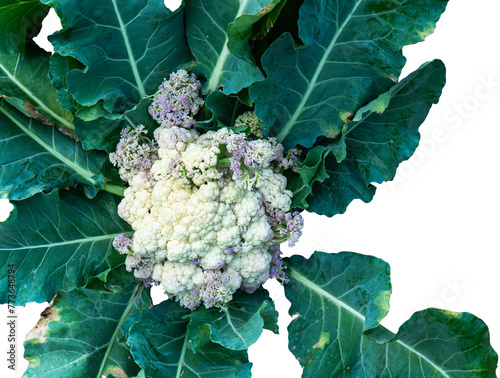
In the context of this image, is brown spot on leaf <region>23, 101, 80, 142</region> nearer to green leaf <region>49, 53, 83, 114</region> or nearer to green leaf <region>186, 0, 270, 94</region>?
green leaf <region>49, 53, 83, 114</region>

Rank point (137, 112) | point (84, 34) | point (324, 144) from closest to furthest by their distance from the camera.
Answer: point (84, 34) < point (137, 112) < point (324, 144)

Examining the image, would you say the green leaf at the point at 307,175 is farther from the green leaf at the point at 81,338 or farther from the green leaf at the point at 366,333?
the green leaf at the point at 81,338

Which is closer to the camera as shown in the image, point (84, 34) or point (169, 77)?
point (84, 34)

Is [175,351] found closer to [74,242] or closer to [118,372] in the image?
[118,372]

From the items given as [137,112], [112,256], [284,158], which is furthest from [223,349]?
[137,112]

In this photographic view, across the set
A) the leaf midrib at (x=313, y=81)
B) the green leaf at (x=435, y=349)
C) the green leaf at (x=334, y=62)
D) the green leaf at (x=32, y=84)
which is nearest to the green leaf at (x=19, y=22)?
the green leaf at (x=32, y=84)

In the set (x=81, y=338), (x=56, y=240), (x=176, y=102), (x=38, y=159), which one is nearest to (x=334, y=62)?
(x=176, y=102)

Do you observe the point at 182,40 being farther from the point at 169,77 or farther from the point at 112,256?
the point at 112,256
